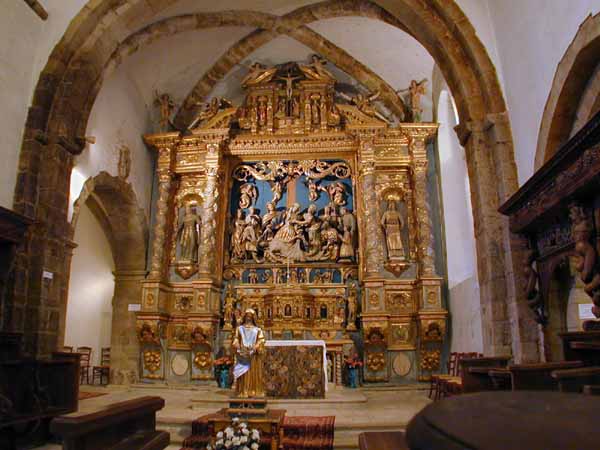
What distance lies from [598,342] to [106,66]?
25.4ft

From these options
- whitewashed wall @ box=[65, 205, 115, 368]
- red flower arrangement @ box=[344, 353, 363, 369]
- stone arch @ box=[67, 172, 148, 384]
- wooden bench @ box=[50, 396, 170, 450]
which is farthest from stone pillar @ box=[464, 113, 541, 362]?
whitewashed wall @ box=[65, 205, 115, 368]

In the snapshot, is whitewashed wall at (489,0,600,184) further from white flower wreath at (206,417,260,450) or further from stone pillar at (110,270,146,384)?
stone pillar at (110,270,146,384)

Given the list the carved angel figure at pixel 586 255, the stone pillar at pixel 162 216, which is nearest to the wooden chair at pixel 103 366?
the stone pillar at pixel 162 216

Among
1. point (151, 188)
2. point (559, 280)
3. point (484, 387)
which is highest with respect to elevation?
point (151, 188)

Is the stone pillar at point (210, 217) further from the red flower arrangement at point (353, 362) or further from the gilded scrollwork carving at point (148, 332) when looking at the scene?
the red flower arrangement at point (353, 362)

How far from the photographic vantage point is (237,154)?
1131 centimetres

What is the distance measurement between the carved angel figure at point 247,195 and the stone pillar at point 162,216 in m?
1.53

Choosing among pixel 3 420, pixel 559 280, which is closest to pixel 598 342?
pixel 559 280

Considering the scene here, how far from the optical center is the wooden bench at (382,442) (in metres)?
2.42

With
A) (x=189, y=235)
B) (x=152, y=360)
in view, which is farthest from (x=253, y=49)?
(x=152, y=360)

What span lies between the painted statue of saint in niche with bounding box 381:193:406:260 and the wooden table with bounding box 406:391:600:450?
924cm

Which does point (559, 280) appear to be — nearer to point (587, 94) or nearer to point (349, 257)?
point (587, 94)

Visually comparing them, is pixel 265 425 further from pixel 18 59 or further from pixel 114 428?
pixel 18 59

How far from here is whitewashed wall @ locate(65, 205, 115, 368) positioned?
12173 millimetres
